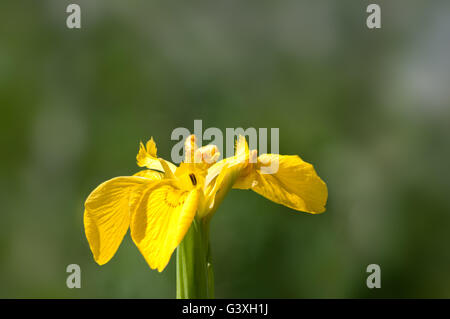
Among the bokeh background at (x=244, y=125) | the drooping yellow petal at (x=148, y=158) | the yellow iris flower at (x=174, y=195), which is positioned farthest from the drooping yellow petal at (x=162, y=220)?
the bokeh background at (x=244, y=125)

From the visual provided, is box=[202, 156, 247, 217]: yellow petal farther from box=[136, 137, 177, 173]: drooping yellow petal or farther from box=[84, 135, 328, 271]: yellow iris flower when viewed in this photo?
box=[136, 137, 177, 173]: drooping yellow petal

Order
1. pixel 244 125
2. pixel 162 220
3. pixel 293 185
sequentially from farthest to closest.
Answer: pixel 244 125
pixel 293 185
pixel 162 220

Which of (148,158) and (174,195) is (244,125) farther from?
(174,195)

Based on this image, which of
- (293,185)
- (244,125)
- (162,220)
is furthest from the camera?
(244,125)

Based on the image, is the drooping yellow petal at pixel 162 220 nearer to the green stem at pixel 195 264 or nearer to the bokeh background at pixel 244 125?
the green stem at pixel 195 264

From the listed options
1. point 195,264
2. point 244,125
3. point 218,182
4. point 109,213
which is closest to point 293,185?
point 218,182

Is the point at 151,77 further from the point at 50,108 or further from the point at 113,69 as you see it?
the point at 50,108

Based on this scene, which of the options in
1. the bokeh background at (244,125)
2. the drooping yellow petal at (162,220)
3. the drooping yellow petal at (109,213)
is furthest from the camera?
the bokeh background at (244,125)

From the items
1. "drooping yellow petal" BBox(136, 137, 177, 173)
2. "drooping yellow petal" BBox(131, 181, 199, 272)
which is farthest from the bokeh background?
"drooping yellow petal" BBox(131, 181, 199, 272)
